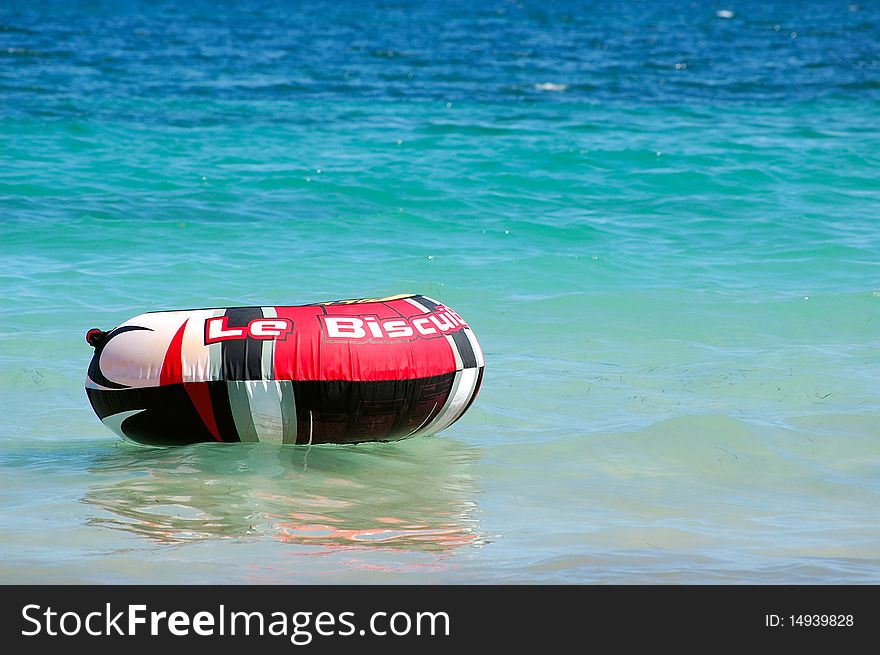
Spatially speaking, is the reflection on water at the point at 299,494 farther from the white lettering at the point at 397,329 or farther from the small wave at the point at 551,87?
the small wave at the point at 551,87

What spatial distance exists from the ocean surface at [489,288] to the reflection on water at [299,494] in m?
0.02

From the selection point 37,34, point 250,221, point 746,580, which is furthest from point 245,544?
point 37,34

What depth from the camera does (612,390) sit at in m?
7.49

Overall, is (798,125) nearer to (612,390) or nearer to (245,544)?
(612,390)

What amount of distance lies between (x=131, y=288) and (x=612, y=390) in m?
5.04

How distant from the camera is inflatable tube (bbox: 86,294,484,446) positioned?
549cm

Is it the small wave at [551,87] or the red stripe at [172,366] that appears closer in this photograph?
the red stripe at [172,366]

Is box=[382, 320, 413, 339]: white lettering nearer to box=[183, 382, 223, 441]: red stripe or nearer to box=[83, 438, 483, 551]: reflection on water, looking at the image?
box=[83, 438, 483, 551]: reflection on water

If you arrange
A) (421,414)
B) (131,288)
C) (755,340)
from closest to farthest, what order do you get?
1. (421,414)
2. (755,340)
3. (131,288)

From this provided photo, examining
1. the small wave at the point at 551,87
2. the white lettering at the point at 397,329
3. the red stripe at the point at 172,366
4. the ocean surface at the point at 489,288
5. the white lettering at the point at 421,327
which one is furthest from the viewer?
the small wave at the point at 551,87

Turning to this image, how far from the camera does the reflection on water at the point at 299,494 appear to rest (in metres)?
4.87

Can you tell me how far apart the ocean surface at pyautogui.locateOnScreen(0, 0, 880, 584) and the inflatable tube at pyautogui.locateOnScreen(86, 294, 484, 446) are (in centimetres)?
24

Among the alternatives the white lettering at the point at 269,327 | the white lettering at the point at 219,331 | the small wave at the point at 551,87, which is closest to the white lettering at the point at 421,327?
the white lettering at the point at 269,327

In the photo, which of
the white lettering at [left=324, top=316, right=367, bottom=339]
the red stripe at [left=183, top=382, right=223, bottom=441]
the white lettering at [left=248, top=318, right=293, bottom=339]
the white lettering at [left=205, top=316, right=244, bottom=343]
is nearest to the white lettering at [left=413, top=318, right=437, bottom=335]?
the white lettering at [left=324, top=316, right=367, bottom=339]
